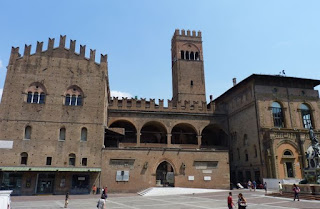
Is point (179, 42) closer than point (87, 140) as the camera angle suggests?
No

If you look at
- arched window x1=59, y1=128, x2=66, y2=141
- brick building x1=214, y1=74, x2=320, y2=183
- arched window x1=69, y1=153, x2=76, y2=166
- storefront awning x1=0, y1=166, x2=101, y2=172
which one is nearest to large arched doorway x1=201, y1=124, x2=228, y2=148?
brick building x1=214, y1=74, x2=320, y2=183

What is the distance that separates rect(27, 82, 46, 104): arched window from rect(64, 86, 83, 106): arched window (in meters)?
2.46

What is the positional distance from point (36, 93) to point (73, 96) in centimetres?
387

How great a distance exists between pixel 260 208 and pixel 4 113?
2525 centimetres

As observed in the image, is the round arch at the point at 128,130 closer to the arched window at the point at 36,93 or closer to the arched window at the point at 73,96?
the arched window at the point at 73,96

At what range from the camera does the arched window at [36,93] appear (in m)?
27.4

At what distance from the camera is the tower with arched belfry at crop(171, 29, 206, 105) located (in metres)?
43.2

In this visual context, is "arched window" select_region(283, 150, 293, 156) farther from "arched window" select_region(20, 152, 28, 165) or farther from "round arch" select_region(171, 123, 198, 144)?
"arched window" select_region(20, 152, 28, 165)

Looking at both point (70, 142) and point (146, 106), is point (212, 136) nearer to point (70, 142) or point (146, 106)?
point (146, 106)

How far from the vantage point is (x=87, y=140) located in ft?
89.2

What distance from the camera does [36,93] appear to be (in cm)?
2767

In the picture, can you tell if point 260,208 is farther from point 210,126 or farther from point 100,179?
point 210,126

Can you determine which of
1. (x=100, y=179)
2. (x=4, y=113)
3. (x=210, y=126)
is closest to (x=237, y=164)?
(x=210, y=126)

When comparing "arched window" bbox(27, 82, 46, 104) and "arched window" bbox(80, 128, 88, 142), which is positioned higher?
"arched window" bbox(27, 82, 46, 104)
